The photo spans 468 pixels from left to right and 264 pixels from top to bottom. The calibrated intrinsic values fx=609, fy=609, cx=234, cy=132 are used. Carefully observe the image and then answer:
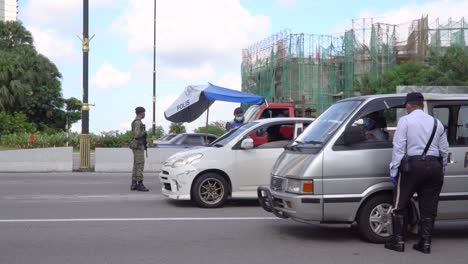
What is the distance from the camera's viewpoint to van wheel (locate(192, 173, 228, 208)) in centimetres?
1069

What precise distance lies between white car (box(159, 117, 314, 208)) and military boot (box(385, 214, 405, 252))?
12.6 ft

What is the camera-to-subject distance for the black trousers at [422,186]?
6906 mm

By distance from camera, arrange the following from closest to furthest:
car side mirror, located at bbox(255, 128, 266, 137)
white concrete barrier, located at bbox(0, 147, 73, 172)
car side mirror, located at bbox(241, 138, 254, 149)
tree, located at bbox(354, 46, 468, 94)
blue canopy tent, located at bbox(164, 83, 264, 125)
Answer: car side mirror, located at bbox(241, 138, 254, 149) < car side mirror, located at bbox(255, 128, 266, 137) < blue canopy tent, located at bbox(164, 83, 264, 125) < white concrete barrier, located at bbox(0, 147, 73, 172) < tree, located at bbox(354, 46, 468, 94)

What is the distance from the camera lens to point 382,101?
787 centimetres

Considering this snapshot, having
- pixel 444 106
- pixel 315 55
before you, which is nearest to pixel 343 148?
pixel 444 106

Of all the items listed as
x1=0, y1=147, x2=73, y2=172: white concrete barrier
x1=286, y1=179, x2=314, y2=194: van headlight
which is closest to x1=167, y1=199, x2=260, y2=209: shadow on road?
x1=286, y1=179, x2=314, y2=194: van headlight

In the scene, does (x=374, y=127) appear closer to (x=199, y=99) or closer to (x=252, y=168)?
(x=252, y=168)

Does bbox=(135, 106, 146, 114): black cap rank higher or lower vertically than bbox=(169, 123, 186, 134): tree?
lower

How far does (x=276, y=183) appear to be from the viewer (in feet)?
25.9

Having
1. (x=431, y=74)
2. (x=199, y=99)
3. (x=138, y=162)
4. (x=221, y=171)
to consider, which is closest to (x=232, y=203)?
(x=221, y=171)

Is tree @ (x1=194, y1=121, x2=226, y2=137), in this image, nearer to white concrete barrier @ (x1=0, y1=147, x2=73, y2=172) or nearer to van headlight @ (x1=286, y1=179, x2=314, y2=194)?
A: white concrete barrier @ (x1=0, y1=147, x2=73, y2=172)

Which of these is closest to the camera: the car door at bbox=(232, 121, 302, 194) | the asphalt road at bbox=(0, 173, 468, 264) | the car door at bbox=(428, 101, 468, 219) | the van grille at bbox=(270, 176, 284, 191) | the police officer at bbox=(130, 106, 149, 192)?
the asphalt road at bbox=(0, 173, 468, 264)

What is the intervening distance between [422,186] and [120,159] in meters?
14.0

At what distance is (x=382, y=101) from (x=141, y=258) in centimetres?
362
